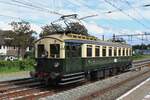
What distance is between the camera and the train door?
2028 centimetres

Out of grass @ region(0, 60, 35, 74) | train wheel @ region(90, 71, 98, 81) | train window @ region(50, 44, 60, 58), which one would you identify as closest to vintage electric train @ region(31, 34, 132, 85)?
train window @ region(50, 44, 60, 58)

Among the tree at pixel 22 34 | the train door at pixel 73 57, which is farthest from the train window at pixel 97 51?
the tree at pixel 22 34

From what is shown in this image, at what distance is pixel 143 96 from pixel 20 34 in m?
71.3

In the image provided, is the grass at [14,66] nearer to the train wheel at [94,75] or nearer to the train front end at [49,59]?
the train wheel at [94,75]

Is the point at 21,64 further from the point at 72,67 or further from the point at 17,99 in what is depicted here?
the point at 17,99

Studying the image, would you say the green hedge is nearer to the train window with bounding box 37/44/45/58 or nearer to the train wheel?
the train wheel

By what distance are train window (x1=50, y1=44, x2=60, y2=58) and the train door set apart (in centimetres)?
44

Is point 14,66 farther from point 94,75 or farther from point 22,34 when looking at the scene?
point 22,34

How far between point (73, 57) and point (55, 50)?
1213 mm

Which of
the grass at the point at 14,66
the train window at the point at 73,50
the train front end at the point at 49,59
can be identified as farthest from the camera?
the grass at the point at 14,66

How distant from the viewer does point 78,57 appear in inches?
Result: 852

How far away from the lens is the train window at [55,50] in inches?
794

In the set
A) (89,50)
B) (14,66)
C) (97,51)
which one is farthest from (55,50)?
(14,66)

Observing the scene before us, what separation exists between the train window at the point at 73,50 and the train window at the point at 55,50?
0.46 meters
